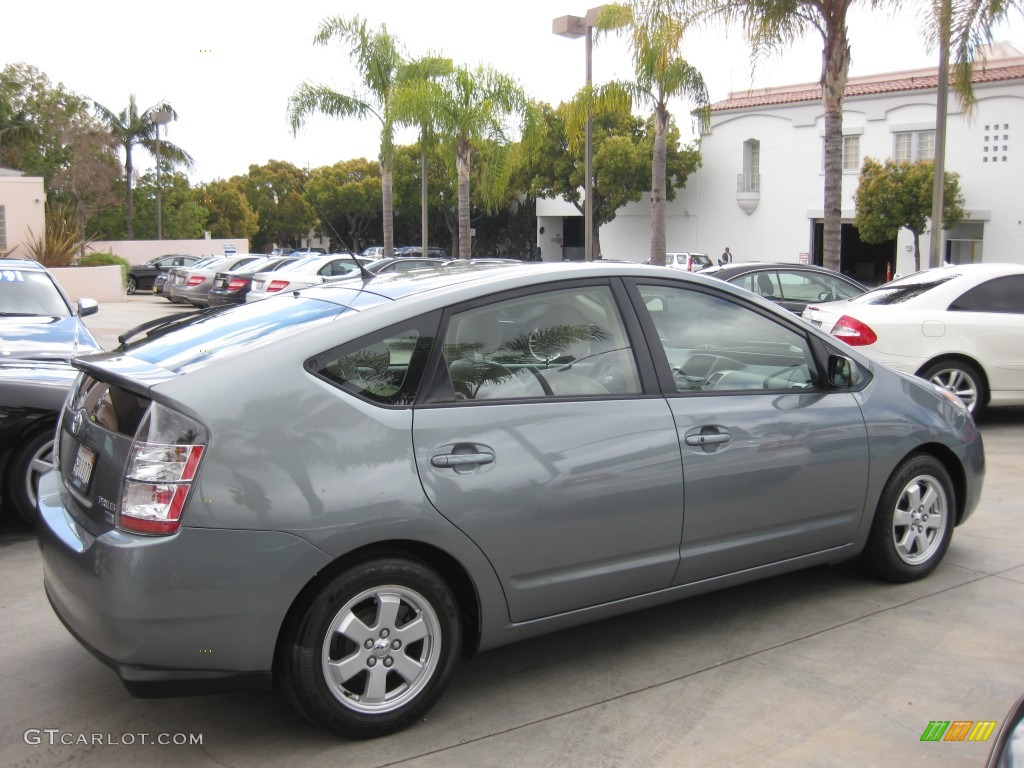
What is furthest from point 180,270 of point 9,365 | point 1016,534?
point 1016,534

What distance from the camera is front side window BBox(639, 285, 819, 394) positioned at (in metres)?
4.10

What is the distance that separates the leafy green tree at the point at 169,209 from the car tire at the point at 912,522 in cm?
5405

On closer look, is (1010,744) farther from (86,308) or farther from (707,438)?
(86,308)

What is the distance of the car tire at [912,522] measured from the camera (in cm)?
464

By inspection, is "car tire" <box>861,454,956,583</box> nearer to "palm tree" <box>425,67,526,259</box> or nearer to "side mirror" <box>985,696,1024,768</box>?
"side mirror" <box>985,696,1024,768</box>

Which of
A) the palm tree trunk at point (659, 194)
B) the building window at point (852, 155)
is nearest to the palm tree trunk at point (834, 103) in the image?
the palm tree trunk at point (659, 194)

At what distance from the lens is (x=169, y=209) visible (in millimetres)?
56625

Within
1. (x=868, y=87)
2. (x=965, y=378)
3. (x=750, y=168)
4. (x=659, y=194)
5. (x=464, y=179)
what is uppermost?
(x=868, y=87)

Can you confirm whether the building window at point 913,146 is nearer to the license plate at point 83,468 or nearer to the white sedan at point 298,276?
the white sedan at point 298,276

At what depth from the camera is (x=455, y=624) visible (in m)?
3.42

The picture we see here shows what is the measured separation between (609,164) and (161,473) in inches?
1681

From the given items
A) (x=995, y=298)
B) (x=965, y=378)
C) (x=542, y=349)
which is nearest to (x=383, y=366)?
(x=542, y=349)

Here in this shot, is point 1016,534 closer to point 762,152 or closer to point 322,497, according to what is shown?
point 322,497

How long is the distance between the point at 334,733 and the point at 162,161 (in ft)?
177
